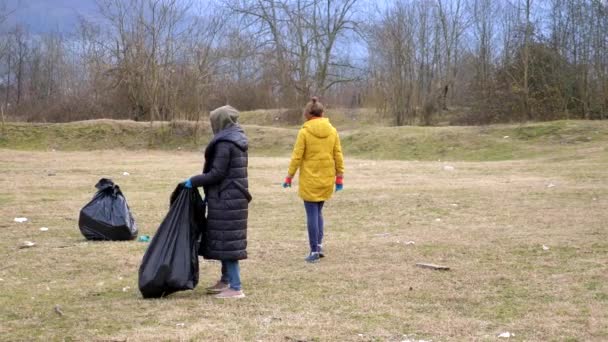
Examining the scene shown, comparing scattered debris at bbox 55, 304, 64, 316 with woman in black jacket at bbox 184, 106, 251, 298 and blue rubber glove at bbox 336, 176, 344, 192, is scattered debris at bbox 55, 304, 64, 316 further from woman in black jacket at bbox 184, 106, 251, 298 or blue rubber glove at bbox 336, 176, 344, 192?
blue rubber glove at bbox 336, 176, 344, 192

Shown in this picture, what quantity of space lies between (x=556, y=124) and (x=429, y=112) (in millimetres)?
9676

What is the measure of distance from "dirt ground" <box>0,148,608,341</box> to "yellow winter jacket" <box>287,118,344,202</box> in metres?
0.76

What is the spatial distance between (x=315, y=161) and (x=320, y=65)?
34265 mm

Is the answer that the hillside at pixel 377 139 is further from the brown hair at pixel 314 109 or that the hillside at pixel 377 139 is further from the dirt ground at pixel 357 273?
the brown hair at pixel 314 109

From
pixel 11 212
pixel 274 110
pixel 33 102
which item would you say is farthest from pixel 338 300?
pixel 33 102

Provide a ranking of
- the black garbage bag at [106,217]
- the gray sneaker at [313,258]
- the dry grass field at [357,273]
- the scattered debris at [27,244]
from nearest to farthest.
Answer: the dry grass field at [357,273], the gray sneaker at [313,258], the scattered debris at [27,244], the black garbage bag at [106,217]

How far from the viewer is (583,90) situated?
98.5ft

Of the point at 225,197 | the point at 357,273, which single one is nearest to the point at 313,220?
the point at 357,273

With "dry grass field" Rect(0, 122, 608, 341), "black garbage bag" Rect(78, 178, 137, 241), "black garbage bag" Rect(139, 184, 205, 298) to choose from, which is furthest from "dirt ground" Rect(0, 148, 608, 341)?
"black garbage bag" Rect(78, 178, 137, 241)

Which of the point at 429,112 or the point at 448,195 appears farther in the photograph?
the point at 429,112

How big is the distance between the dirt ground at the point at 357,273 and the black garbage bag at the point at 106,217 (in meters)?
0.26

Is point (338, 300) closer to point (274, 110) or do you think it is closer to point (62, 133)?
point (62, 133)

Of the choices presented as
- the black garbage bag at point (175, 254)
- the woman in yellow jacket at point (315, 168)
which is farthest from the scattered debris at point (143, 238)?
the black garbage bag at point (175, 254)

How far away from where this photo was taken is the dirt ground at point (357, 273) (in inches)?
192
